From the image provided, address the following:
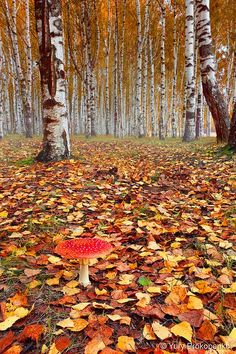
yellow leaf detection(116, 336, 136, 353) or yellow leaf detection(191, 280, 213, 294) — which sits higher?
yellow leaf detection(191, 280, 213, 294)

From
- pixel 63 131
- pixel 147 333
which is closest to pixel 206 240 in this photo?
pixel 147 333

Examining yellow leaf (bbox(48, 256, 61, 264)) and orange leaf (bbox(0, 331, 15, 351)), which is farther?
yellow leaf (bbox(48, 256, 61, 264))

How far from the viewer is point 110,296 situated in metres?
1.98

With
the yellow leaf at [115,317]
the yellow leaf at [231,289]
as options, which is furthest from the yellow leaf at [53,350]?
the yellow leaf at [231,289]

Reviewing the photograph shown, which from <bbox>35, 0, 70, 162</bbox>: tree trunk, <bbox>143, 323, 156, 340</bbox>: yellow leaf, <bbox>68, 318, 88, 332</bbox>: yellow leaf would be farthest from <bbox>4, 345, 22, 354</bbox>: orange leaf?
<bbox>35, 0, 70, 162</bbox>: tree trunk

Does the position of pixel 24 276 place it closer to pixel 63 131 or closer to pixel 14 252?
pixel 14 252

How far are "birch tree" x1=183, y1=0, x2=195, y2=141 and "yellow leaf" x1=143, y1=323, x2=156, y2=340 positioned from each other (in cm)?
1049

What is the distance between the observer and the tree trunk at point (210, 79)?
7.99 metres

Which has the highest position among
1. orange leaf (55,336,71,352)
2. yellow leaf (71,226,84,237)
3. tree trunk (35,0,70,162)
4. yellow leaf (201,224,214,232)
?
tree trunk (35,0,70,162)

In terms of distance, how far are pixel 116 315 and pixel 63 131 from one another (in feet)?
15.9

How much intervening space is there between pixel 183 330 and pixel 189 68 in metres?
10.8

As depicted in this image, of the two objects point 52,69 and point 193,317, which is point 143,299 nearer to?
point 193,317

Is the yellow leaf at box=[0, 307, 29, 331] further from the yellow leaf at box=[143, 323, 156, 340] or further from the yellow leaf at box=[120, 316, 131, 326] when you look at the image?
the yellow leaf at box=[143, 323, 156, 340]

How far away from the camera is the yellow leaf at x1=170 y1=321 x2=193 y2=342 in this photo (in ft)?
5.09
